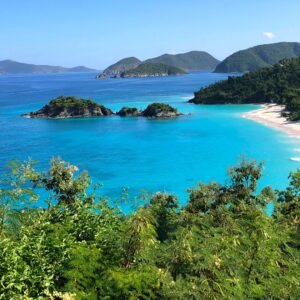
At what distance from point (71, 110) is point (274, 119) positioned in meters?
48.0

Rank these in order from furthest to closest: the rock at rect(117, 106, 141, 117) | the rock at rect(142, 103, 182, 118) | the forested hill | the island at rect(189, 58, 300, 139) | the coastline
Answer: the forested hill < the island at rect(189, 58, 300, 139) < the rock at rect(117, 106, 141, 117) < the rock at rect(142, 103, 182, 118) < the coastline

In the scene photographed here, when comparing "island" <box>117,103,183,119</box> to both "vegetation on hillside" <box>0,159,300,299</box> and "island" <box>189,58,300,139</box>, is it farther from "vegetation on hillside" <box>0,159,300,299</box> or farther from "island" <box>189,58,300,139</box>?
"vegetation on hillside" <box>0,159,300,299</box>

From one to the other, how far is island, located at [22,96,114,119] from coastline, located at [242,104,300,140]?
3542 centimetres

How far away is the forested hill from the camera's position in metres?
113

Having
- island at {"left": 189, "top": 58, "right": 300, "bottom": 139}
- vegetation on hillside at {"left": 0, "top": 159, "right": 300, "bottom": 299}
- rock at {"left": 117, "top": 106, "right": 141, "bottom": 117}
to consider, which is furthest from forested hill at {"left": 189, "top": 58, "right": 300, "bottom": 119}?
vegetation on hillside at {"left": 0, "top": 159, "right": 300, "bottom": 299}

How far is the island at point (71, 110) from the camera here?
93375 mm

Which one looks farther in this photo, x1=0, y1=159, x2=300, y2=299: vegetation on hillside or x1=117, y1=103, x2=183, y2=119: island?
x1=117, y1=103, x2=183, y2=119: island

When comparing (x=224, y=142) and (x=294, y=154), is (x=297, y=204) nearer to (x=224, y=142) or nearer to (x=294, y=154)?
(x=294, y=154)

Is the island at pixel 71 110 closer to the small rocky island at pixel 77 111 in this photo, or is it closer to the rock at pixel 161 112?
the small rocky island at pixel 77 111

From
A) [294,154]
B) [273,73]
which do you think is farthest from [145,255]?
[273,73]

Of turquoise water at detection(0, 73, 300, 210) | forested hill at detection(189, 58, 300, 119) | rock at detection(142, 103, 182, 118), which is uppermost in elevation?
forested hill at detection(189, 58, 300, 119)

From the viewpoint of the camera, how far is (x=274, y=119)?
80.8 meters

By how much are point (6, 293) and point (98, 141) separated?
5839 centimetres

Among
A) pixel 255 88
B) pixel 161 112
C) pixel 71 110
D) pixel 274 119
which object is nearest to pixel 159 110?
pixel 161 112
